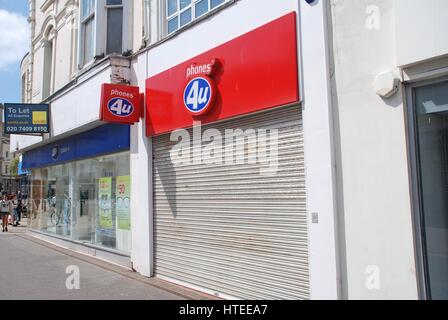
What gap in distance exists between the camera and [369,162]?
454cm

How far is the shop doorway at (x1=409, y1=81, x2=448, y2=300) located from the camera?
4.18 m

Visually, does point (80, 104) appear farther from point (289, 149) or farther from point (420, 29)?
point (420, 29)

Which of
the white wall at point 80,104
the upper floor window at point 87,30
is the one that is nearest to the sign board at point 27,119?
the white wall at point 80,104

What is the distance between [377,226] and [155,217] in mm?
4819

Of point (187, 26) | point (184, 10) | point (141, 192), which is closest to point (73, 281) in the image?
point (141, 192)

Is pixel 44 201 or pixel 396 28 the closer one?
pixel 396 28

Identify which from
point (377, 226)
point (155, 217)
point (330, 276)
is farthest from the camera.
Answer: point (155, 217)

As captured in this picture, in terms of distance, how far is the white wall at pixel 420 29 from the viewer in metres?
3.91

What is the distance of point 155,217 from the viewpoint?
27.0 ft

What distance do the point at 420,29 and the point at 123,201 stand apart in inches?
294

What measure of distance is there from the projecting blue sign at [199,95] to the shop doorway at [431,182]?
3.14 metres
